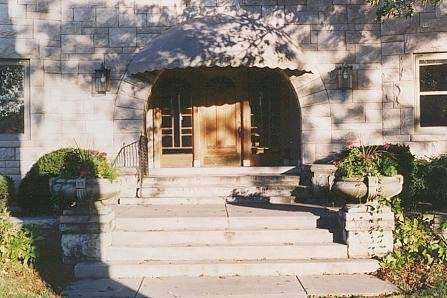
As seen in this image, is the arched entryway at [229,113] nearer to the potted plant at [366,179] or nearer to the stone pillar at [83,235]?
the potted plant at [366,179]

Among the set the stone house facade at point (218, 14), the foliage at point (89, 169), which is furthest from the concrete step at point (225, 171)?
the foliage at point (89, 169)

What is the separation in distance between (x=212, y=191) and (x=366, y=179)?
383 centimetres

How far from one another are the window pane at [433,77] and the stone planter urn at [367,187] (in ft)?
15.6

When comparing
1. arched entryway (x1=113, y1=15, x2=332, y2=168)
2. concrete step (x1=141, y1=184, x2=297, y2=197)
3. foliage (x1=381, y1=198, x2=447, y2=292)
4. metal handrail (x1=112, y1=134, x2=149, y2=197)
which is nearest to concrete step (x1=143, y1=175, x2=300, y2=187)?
concrete step (x1=141, y1=184, x2=297, y2=197)

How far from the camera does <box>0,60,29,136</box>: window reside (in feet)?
37.0

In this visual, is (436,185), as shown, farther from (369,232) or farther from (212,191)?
(212,191)

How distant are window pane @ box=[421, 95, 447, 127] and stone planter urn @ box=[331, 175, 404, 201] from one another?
4.50m

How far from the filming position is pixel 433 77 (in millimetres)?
11492

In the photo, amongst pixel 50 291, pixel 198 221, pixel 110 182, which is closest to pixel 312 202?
pixel 198 221

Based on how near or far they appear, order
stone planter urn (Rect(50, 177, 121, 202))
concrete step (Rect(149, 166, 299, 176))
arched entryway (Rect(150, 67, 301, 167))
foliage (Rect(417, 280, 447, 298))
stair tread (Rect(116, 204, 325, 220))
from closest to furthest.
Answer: foliage (Rect(417, 280, 447, 298)) → stone planter urn (Rect(50, 177, 121, 202)) → stair tread (Rect(116, 204, 325, 220)) → concrete step (Rect(149, 166, 299, 176)) → arched entryway (Rect(150, 67, 301, 167))

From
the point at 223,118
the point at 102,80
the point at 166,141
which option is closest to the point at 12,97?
the point at 102,80

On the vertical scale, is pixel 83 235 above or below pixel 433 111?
below

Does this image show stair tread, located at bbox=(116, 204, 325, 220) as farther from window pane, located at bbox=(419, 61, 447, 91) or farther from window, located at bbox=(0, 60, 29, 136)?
window pane, located at bbox=(419, 61, 447, 91)

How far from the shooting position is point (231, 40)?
33.5 ft
